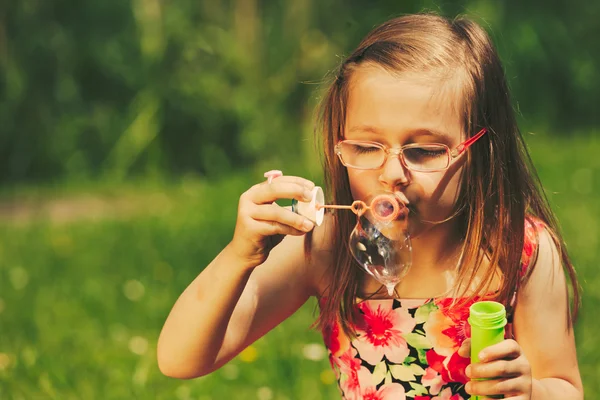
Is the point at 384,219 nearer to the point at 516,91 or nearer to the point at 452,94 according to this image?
the point at 452,94

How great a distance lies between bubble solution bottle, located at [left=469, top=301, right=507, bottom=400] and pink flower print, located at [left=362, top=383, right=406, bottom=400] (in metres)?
0.45

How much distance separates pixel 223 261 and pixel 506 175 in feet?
2.18

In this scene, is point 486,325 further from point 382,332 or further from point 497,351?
point 382,332

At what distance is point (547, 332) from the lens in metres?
2.14

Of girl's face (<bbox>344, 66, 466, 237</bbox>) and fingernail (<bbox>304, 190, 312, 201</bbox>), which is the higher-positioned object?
girl's face (<bbox>344, 66, 466, 237</bbox>)

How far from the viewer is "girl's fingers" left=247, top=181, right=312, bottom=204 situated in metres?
1.86

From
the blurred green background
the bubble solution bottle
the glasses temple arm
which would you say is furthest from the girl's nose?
the blurred green background

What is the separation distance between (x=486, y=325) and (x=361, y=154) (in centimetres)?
46

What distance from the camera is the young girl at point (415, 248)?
201cm

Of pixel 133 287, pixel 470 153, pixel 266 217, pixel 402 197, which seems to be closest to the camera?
pixel 266 217

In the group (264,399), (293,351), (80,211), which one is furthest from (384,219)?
(80,211)

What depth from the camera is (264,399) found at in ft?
10.0

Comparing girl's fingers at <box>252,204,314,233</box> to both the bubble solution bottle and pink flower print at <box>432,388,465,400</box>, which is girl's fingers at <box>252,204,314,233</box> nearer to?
the bubble solution bottle

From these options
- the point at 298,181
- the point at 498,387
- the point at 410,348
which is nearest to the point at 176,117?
the point at 410,348
